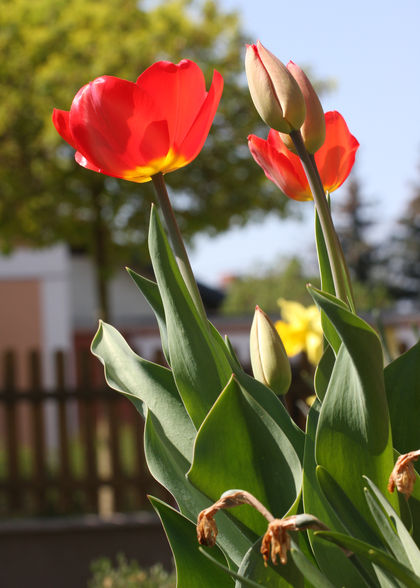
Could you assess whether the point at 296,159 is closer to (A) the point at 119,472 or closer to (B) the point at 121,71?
(A) the point at 119,472

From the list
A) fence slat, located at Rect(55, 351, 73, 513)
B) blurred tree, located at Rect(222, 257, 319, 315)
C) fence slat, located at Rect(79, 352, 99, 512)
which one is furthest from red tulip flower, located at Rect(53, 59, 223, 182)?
blurred tree, located at Rect(222, 257, 319, 315)

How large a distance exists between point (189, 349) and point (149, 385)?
8 centimetres

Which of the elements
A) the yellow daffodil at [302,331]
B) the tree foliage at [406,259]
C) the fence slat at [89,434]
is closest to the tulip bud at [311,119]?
the yellow daffodil at [302,331]

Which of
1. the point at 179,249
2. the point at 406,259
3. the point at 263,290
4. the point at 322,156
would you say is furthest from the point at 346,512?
the point at 406,259

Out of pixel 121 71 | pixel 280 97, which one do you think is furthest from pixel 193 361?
pixel 121 71

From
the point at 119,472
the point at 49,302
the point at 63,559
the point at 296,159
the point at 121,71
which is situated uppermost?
the point at 121,71

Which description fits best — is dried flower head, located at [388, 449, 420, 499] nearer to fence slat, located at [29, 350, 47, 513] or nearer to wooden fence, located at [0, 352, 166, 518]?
wooden fence, located at [0, 352, 166, 518]

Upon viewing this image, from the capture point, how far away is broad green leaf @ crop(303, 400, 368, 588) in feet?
2.12

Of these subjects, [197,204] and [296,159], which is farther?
[197,204]

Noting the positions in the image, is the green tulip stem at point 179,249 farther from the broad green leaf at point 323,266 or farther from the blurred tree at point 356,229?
the blurred tree at point 356,229

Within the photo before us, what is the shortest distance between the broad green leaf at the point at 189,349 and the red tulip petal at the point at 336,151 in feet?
0.70

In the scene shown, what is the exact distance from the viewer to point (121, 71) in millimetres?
10266

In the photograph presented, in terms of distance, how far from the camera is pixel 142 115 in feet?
2.35

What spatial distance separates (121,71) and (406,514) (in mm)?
10119
